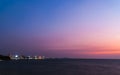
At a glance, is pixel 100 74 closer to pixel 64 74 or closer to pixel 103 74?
pixel 103 74

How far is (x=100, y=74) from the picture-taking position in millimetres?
79875

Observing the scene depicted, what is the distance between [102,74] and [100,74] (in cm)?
64

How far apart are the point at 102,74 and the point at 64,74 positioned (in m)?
12.3

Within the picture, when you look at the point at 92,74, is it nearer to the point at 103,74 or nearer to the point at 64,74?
the point at 103,74

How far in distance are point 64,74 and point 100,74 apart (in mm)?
11691

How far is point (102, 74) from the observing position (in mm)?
79688

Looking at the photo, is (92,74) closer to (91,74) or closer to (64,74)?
(91,74)

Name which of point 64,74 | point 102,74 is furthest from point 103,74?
point 64,74

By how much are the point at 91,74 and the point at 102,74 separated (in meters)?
3.53

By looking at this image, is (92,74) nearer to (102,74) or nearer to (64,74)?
(102,74)

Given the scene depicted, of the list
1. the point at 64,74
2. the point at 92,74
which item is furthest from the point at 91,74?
the point at 64,74

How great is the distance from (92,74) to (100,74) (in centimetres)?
259

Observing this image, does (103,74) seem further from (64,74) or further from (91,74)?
(64,74)
